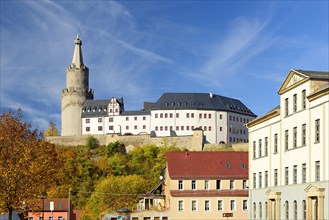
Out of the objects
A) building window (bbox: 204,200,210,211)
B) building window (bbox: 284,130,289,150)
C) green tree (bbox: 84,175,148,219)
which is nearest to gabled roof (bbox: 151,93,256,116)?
green tree (bbox: 84,175,148,219)

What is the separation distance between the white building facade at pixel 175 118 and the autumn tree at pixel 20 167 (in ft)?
344

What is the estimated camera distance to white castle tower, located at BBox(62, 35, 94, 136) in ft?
539

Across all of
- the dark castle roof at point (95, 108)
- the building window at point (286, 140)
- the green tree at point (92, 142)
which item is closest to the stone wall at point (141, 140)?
the green tree at point (92, 142)

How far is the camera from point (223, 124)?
514 feet

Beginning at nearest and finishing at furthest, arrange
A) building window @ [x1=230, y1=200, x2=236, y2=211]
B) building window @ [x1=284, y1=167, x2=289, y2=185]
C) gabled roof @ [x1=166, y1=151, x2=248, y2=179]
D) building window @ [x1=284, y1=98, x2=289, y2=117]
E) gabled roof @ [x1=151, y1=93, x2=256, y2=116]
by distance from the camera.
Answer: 1. building window @ [x1=284, y1=167, x2=289, y2=185]
2. building window @ [x1=284, y1=98, x2=289, y2=117]
3. building window @ [x1=230, y1=200, x2=236, y2=211]
4. gabled roof @ [x1=166, y1=151, x2=248, y2=179]
5. gabled roof @ [x1=151, y1=93, x2=256, y2=116]

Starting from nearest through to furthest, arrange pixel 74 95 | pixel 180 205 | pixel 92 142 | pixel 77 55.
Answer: pixel 180 205, pixel 92 142, pixel 74 95, pixel 77 55

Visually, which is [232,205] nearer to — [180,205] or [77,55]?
[180,205]

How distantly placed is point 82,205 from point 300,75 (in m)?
69.0

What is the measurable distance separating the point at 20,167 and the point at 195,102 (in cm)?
11478

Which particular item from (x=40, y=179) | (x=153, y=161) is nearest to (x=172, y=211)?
(x=40, y=179)

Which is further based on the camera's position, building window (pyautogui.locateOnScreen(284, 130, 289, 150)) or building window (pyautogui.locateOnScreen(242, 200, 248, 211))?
building window (pyautogui.locateOnScreen(242, 200, 248, 211))

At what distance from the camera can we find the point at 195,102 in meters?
158

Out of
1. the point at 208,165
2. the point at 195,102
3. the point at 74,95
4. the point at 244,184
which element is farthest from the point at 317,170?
the point at 74,95

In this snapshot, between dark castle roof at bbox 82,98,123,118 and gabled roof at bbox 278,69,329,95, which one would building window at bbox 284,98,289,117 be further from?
dark castle roof at bbox 82,98,123,118
